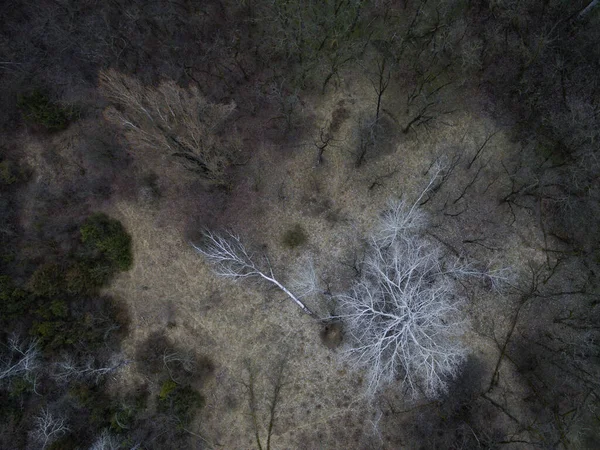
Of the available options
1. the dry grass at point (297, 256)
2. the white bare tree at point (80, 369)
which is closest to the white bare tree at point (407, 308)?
the dry grass at point (297, 256)

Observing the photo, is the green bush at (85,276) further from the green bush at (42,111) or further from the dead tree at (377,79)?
the dead tree at (377,79)

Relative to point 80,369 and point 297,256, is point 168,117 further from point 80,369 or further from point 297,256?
point 80,369

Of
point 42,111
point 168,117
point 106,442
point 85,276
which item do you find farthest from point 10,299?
point 168,117

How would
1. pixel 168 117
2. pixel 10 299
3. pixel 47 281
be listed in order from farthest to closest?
pixel 47 281 < pixel 10 299 < pixel 168 117

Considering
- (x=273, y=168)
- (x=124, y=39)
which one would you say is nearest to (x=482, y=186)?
(x=273, y=168)

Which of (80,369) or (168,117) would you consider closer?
(168,117)

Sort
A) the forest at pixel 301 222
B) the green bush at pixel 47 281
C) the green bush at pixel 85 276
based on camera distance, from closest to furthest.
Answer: the green bush at pixel 47 281 < the forest at pixel 301 222 < the green bush at pixel 85 276

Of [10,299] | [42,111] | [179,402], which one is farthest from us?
[42,111]

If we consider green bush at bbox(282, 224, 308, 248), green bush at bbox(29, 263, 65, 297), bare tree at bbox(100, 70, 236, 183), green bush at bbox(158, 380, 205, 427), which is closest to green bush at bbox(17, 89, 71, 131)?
bare tree at bbox(100, 70, 236, 183)
